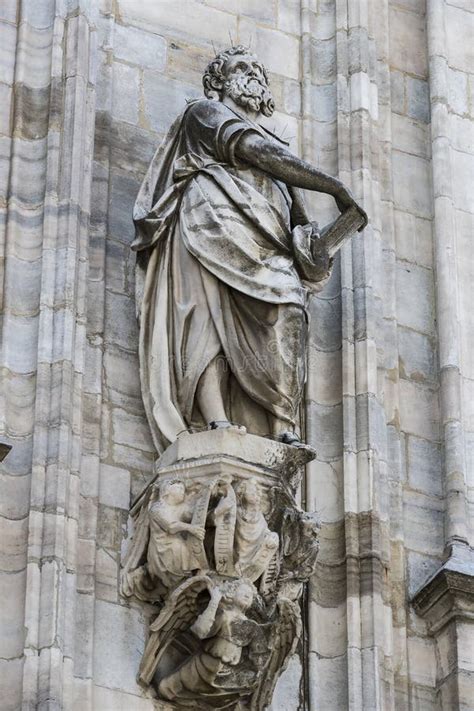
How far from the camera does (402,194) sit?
13.0m

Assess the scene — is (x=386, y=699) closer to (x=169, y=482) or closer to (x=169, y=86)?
(x=169, y=482)

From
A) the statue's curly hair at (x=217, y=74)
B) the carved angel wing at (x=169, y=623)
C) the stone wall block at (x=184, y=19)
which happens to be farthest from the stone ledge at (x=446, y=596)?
the stone wall block at (x=184, y=19)

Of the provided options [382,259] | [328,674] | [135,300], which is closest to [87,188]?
[135,300]

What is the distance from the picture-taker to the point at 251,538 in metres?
10.8

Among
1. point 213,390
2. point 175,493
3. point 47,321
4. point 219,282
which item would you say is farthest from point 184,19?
point 175,493

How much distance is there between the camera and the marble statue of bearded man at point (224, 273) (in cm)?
1135

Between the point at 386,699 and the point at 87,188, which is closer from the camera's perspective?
the point at 386,699

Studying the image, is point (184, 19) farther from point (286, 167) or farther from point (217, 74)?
point (286, 167)

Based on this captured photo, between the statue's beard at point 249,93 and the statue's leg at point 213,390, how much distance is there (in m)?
1.40

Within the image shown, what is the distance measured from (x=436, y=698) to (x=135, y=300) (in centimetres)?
226

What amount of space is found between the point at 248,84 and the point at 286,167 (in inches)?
24.4

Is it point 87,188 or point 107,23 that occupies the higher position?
point 107,23

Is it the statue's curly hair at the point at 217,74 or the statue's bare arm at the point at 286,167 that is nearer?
the statue's bare arm at the point at 286,167

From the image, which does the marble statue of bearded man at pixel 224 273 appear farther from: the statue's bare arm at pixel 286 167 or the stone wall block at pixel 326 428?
the stone wall block at pixel 326 428
